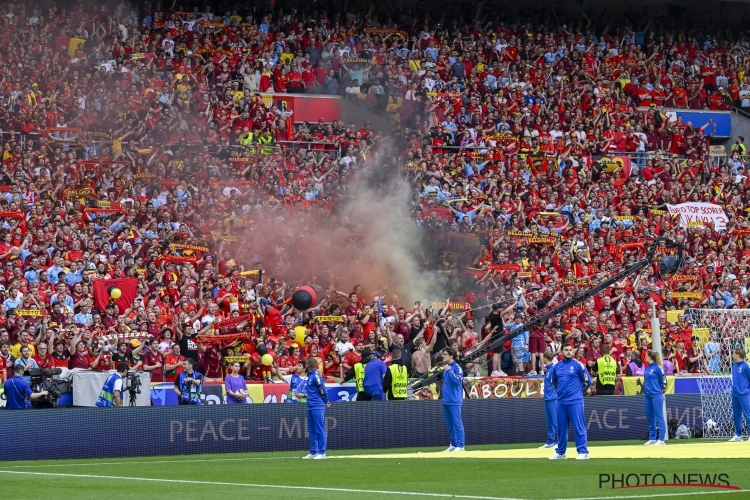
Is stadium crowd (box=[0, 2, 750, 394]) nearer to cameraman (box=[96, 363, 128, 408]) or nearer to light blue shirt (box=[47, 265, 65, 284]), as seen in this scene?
light blue shirt (box=[47, 265, 65, 284])

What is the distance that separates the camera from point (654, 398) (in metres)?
19.7

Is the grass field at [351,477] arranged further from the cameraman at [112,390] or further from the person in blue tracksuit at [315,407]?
the cameraman at [112,390]

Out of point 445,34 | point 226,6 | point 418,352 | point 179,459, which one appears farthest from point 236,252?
point 445,34

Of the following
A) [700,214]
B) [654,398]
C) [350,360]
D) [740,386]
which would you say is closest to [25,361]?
[350,360]

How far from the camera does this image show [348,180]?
3044 cm

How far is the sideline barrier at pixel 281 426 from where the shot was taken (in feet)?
60.1

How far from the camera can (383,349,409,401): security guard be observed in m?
21.0

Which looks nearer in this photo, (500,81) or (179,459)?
(179,459)

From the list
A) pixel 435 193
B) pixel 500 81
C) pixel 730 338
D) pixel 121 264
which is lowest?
pixel 730 338

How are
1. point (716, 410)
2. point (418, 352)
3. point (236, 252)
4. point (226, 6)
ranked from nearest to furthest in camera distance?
point (716, 410)
point (418, 352)
point (236, 252)
point (226, 6)

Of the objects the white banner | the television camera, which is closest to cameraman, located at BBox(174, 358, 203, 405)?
the television camera

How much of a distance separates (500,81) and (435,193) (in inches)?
267

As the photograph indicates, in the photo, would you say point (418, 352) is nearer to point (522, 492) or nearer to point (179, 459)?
point (179, 459)

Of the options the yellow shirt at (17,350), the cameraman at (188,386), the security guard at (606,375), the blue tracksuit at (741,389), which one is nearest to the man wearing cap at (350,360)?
the cameraman at (188,386)
